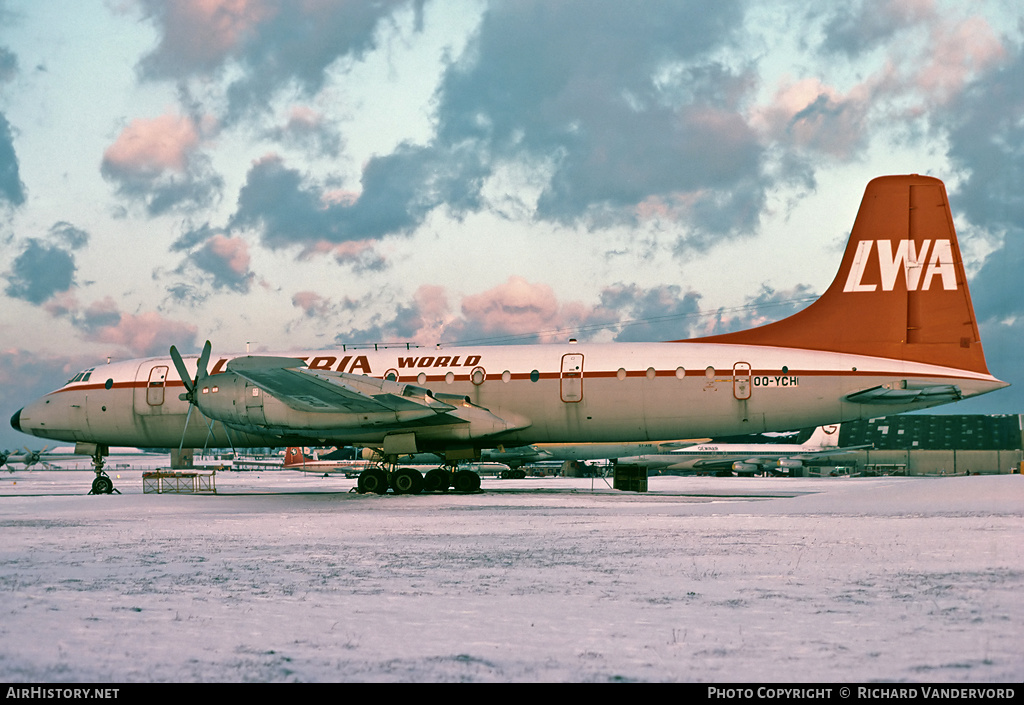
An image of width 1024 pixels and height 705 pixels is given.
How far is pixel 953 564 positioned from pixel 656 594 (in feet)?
13.5

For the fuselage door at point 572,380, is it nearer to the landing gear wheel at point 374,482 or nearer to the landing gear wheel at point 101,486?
the landing gear wheel at point 374,482

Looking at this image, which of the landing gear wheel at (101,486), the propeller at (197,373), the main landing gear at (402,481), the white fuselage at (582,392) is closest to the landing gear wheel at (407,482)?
the main landing gear at (402,481)

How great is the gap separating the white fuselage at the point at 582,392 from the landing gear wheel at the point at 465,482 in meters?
2.06

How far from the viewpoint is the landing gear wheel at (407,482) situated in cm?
2689

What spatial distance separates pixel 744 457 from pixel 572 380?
141 feet

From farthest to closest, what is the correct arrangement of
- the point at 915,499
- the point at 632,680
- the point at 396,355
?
the point at 396,355 < the point at 915,499 < the point at 632,680

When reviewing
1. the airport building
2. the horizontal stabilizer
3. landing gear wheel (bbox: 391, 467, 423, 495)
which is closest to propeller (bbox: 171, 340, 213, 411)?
landing gear wheel (bbox: 391, 467, 423, 495)

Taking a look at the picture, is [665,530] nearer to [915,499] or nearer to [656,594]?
[656,594]

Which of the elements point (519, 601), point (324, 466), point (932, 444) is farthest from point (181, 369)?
point (932, 444)

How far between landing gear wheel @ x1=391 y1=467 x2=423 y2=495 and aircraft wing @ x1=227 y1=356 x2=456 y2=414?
7.79ft

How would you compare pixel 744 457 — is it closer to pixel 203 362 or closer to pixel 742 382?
pixel 742 382

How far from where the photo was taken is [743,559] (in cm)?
1098

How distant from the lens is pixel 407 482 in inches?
1062
